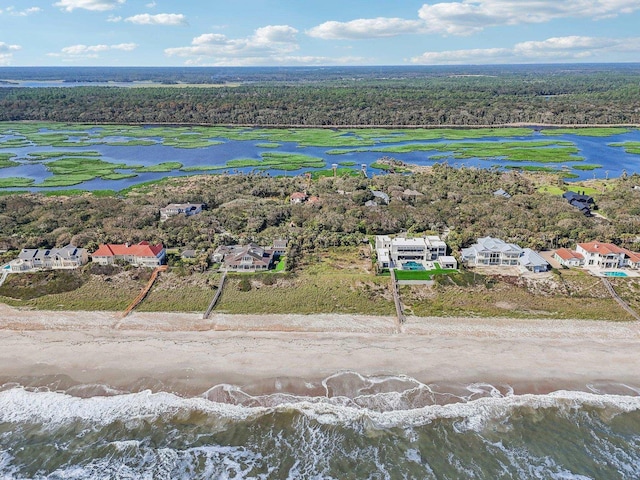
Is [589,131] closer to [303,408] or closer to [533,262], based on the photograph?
[533,262]

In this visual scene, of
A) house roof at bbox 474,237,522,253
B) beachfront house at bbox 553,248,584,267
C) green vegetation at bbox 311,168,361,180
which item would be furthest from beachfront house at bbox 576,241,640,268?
green vegetation at bbox 311,168,361,180

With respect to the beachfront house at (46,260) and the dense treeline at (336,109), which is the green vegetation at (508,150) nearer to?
the dense treeline at (336,109)

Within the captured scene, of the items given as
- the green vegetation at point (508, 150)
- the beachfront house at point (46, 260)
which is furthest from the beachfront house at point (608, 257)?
the green vegetation at point (508, 150)

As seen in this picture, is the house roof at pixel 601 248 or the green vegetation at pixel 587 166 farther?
the green vegetation at pixel 587 166

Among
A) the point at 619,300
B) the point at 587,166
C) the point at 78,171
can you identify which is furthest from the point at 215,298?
the point at 587,166

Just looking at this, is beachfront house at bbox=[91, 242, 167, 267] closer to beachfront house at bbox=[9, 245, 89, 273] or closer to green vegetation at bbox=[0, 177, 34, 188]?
beachfront house at bbox=[9, 245, 89, 273]
